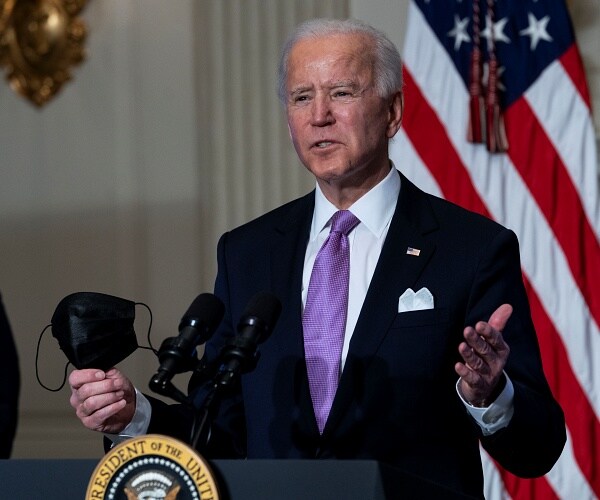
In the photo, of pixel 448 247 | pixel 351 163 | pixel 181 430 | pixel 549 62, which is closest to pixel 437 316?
pixel 448 247

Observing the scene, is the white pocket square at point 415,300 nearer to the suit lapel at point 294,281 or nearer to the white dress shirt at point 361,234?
the white dress shirt at point 361,234

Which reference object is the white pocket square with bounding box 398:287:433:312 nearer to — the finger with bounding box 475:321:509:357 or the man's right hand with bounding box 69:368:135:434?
the finger with bounding box 475:321:509:357

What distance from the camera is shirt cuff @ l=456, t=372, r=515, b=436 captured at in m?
2.06

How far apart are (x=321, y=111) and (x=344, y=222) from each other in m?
0.24

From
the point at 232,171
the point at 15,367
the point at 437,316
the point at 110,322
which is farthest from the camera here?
the point at 232,171

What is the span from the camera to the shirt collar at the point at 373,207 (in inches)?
96.1

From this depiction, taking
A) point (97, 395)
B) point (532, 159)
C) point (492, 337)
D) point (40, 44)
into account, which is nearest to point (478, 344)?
point (492, 337)

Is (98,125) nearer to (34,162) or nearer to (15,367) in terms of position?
(34,162)

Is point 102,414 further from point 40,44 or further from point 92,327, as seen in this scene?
point 40,44

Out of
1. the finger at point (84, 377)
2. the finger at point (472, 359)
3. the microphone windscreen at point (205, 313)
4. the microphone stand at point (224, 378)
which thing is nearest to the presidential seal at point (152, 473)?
the microphone stand at point (224, 378)

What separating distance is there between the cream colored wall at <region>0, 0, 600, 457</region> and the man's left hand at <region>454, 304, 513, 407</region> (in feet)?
9.29

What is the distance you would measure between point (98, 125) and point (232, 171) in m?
0.77

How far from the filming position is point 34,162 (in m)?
5.34

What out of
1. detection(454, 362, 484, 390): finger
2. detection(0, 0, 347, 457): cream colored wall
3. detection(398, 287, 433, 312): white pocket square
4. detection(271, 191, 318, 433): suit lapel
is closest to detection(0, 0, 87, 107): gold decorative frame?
detection(0, 0, 347, 457): cream colored wall
